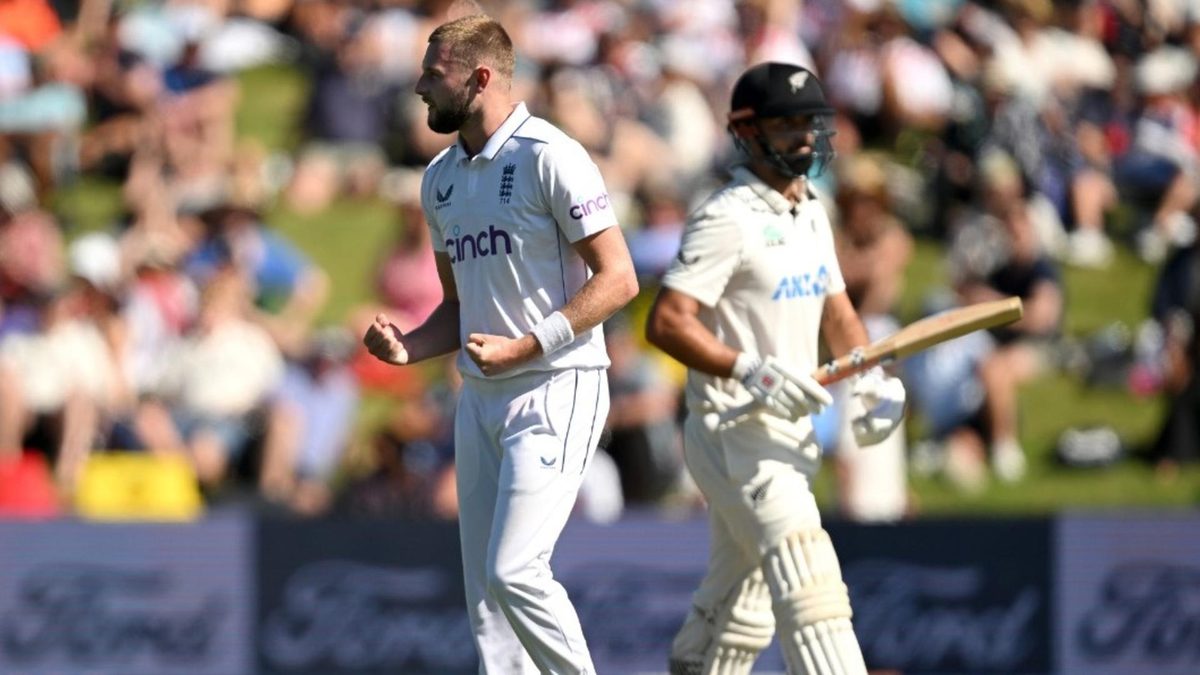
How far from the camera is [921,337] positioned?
7531 millimetres

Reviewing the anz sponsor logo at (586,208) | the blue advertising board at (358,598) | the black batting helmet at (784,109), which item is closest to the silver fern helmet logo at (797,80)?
the black batting helmet at (784,109)

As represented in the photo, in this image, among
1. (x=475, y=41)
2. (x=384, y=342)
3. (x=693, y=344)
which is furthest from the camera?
(x=693, y=344)

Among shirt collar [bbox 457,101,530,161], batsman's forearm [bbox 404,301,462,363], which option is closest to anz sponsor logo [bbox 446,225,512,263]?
shirt collar [bbox 457,101,530,161]

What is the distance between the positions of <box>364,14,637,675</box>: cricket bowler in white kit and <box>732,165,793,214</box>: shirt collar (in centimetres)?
101

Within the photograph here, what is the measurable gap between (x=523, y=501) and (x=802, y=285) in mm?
1547

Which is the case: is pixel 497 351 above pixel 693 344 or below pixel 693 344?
above

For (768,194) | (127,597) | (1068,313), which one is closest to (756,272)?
(768,194)

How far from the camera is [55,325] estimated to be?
13234 millimetres

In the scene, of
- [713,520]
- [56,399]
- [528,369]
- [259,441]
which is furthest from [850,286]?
[528,369]

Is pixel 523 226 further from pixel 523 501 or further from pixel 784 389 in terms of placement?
pixel 784 389

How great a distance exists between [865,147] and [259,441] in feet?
18.4

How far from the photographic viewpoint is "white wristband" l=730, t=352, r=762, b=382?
7.21m

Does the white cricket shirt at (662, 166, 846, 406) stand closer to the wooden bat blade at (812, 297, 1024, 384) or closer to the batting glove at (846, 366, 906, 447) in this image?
the wooden bat blade at (812, 297, 1024, 384)

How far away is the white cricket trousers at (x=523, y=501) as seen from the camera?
6402 mm
